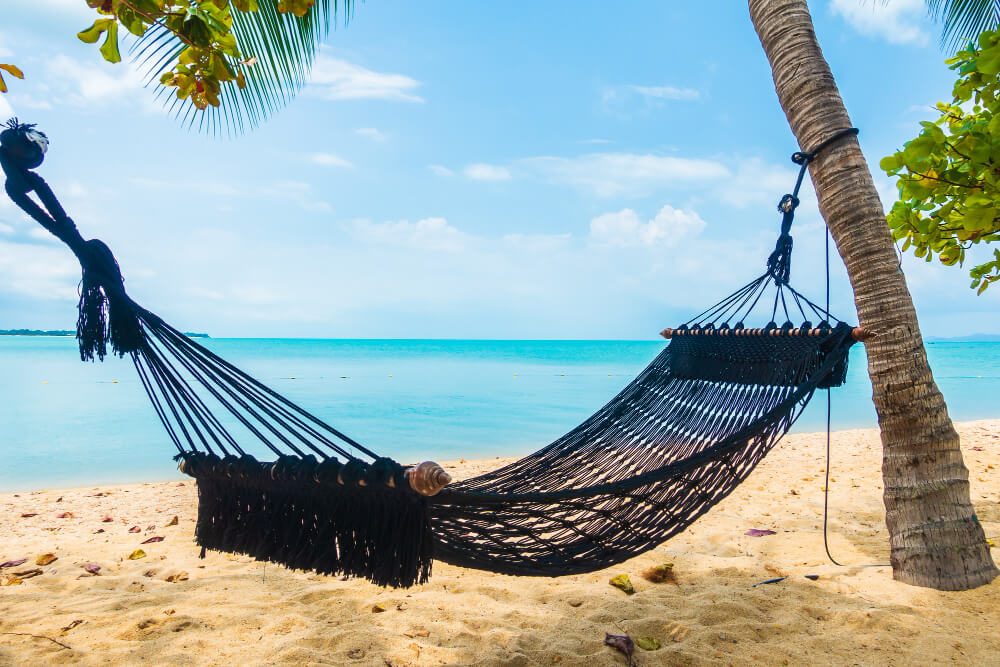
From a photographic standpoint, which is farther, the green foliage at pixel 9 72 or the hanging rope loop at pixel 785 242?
the hanging rope loop at pixel 785 242

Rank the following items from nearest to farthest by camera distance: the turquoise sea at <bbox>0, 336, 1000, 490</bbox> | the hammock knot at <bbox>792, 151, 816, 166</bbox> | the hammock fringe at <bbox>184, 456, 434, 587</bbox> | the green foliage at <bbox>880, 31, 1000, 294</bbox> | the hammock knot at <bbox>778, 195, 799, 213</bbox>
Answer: the hammock fringe at <bbox>184, 456, 434, 587</bbox>
the green foliage at <bbox>880, 31, 1000, 294</bbox>
the hammock knot at <bbox>792, 151, 816, 166</bbox>
the hammock knot at <bbox>778, 195, 799, 213</bbox>
the turquoise sea at <bbox>0, 336, 1000, 490</bbox>

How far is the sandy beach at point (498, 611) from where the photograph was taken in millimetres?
1389

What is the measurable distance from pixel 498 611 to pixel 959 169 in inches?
65.5

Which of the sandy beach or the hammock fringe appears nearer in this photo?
the hammock fringe

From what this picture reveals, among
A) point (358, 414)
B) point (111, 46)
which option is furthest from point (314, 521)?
point (358, 414)

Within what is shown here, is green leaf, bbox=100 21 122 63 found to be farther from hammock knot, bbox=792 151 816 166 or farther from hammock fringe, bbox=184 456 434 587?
hammock knot, bbox=792 151 816 166

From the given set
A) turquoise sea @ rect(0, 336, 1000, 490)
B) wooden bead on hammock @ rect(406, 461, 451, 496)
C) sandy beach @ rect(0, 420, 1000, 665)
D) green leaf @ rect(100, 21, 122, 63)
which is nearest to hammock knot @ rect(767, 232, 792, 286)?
sandy beach @ rect(0, 420, 1000, 665)

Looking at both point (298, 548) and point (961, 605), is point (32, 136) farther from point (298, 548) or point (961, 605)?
point (961, 605)

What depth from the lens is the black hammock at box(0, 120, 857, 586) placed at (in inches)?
41.9

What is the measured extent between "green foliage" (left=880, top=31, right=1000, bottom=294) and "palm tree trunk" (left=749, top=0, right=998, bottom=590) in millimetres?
138

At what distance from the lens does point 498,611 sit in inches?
64.9

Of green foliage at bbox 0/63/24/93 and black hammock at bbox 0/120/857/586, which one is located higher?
green foliage at bbox 0/63/24/93

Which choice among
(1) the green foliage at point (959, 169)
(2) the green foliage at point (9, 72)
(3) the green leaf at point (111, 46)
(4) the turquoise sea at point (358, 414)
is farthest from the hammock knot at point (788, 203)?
(4) the turquoise sea at point (358, 414)

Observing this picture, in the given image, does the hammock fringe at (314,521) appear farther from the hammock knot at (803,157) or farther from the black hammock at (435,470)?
the hammock knot at (803,157)
